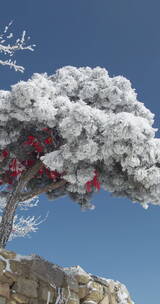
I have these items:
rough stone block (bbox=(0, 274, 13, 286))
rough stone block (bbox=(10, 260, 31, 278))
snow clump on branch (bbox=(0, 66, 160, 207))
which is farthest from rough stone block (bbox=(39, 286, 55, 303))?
snow clump on branch (bbox=(0, 66, 160, 207))

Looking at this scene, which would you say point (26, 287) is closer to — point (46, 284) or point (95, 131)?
point (46, 284)

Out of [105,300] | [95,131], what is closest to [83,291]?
[105,300]

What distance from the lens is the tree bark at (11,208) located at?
480 inches

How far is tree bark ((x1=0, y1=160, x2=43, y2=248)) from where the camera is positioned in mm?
12195

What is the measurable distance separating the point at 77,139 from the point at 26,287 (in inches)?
174

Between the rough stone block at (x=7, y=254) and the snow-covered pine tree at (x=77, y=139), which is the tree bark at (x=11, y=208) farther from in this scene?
the rough stone block at (x=7, y=254)

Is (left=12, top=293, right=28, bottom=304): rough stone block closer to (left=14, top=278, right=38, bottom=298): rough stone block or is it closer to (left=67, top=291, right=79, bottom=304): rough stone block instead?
(left=14, top=278, right=38, bottom=298): rough stone block

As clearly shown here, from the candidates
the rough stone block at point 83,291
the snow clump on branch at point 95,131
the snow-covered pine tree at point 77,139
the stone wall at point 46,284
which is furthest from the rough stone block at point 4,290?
the snow clump on branch at point 95,131

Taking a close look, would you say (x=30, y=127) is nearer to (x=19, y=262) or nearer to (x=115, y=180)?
(x=115, y=180)

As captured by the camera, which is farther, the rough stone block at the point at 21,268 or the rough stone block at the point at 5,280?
the rough stone block at the point at 21,268

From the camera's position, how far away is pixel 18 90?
34.8 ft

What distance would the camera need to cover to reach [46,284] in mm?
11258

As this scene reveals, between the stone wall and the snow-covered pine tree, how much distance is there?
1.42 meters

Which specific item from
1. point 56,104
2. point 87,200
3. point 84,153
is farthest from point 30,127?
point 87,200
